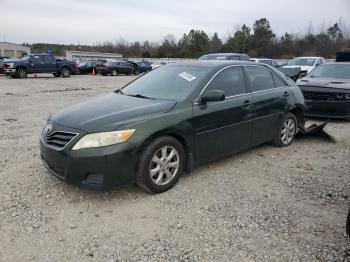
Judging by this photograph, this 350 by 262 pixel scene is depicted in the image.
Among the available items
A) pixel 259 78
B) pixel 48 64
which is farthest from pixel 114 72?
pixel 259 78

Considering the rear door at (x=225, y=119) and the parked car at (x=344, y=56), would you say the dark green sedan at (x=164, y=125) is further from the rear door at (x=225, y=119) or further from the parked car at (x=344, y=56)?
the parked car at (x=344, y=56)

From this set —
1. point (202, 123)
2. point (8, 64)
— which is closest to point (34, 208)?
point (202, 123)

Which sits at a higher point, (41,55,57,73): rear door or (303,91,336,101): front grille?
(41,55,57,73): rear door

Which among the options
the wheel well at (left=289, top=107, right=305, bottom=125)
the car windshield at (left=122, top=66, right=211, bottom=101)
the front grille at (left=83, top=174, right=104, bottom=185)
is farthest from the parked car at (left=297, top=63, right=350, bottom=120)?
the front grille at (left=83, top=174, right=104, bottom=185)

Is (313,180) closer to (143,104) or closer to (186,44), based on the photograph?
(143,104)

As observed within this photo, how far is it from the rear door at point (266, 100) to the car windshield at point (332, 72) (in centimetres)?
394

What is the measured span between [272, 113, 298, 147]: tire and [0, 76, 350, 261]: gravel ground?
2.09 ft

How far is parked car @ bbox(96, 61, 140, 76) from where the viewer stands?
94.9ft

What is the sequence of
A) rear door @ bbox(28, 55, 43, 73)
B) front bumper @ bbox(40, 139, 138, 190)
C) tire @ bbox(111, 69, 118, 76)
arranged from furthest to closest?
tire @ bbox(111, 69, 118, 76), rear door @ bbox(28, 55, 43, 73), front bumper @ bbox(40, 139, 138, 190)

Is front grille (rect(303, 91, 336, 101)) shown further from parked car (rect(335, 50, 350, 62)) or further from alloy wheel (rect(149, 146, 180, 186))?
parked car (rect(335, 50, 350, 62))

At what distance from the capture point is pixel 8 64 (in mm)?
21859

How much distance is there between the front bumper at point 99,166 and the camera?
3678mm

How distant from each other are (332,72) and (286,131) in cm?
429

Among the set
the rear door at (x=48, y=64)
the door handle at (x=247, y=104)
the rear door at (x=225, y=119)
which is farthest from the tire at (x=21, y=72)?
the door handle at (x=247, y=104)
